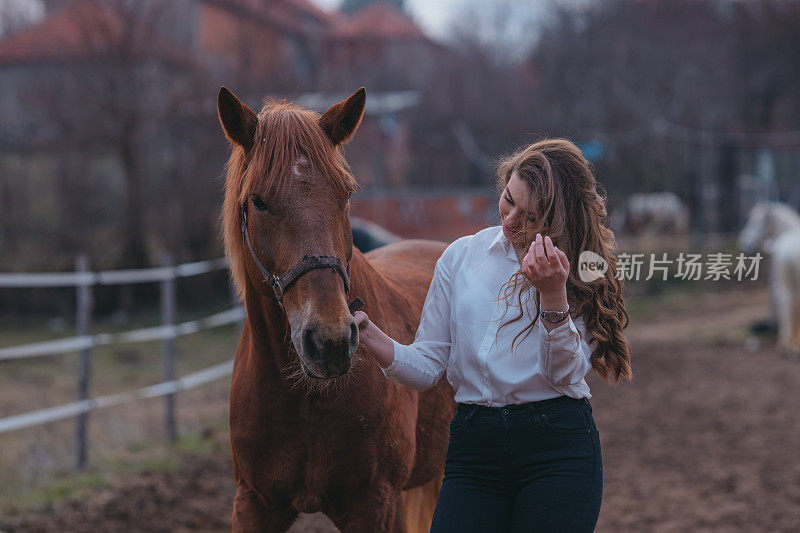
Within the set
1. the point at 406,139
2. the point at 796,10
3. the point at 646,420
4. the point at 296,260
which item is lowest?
the point at 646,420

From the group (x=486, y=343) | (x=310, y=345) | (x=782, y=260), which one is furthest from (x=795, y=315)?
(x=310, y=345)

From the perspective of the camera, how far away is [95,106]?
38.2 feet

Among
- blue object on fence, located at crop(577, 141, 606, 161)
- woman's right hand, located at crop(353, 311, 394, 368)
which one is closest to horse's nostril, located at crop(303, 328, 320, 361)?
woman's right hand, located at crop(353, 311, 394, 368)

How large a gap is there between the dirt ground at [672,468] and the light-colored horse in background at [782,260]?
572 millimetres

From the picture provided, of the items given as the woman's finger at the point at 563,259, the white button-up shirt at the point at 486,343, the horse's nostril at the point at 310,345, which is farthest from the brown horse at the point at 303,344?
the woman's finger at the point at 563,259

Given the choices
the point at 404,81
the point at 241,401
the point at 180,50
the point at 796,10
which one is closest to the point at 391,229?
the point at 180,50

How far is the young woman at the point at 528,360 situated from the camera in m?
1.75

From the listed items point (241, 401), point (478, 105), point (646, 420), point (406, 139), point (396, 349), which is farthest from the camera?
point (478, 105)

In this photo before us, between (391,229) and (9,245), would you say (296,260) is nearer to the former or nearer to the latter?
(391,229)

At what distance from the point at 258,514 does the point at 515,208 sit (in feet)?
3.91

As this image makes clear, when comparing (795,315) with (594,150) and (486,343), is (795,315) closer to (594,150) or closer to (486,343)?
(594,150)

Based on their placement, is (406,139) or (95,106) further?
(406,139)

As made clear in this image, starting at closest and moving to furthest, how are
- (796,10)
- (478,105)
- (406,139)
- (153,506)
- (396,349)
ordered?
(396,349)
(153,506)
(406,139)
(478,105)
(796,10)

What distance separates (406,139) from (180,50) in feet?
19.1
